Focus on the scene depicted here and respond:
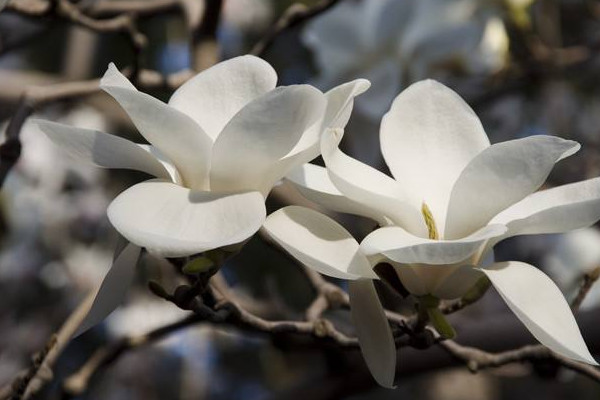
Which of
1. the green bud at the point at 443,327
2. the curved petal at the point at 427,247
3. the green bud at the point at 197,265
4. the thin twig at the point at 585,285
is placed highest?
the curved petal at the point at 427,247

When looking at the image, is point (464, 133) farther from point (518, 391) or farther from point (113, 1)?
point (518, 391)

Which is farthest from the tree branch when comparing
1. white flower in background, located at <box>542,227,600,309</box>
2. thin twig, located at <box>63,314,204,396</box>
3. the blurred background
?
white flower in background, located at <box>542,227,600,309</box>

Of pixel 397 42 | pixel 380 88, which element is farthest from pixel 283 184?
pixel 397 42

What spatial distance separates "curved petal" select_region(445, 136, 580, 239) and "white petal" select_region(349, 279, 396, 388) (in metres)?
0.07

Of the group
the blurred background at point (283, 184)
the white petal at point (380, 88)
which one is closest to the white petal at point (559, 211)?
the blurred background at point (283, 184)

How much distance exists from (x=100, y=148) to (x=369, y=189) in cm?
18

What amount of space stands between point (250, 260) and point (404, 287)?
374 cm

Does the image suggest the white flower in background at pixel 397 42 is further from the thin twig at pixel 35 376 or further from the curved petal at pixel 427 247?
the curved petal at pixel 427 247

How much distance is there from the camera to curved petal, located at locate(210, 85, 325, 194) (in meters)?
0.56

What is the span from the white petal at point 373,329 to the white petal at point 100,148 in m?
0.15

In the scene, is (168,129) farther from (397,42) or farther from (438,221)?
(397,42)

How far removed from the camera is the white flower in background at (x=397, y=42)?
63.4 inches

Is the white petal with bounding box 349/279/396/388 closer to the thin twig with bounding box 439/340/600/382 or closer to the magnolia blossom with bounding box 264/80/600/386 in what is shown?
the magnolia blossom with bounding box 264/80/600/386

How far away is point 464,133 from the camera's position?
68 cm
